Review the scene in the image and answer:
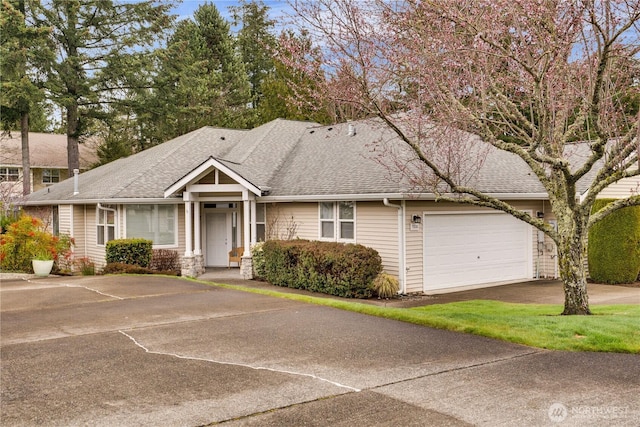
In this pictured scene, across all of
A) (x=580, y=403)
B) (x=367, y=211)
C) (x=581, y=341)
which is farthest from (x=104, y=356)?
(x=367, y=211)

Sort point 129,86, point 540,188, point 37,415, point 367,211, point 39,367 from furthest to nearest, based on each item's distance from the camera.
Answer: point 129,86 → point 540,188 → point 367,211 → point 39,367 → point 37,415

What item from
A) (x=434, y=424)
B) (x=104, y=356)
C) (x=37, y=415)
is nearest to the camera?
(x=434, y=424)

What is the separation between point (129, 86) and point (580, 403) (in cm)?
3270

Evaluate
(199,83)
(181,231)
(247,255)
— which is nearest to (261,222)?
(247,255)

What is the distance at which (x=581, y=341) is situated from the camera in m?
8.20

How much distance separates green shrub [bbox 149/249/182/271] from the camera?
20062 mm

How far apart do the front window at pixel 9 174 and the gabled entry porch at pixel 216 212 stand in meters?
23.0

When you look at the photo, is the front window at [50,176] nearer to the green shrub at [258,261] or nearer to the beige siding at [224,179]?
the beige siding at [224,179]

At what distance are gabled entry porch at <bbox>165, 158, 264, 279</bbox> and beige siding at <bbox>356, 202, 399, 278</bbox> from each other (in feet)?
12.1

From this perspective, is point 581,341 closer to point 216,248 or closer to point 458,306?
point 458,306

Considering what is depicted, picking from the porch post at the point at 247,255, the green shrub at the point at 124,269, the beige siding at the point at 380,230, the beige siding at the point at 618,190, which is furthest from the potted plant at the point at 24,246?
the beige siding at the point at 618,190

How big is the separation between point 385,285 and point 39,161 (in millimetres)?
32281

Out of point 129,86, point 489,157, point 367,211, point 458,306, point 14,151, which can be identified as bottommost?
point 458,306

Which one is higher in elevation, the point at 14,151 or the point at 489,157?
the point at 14,151
